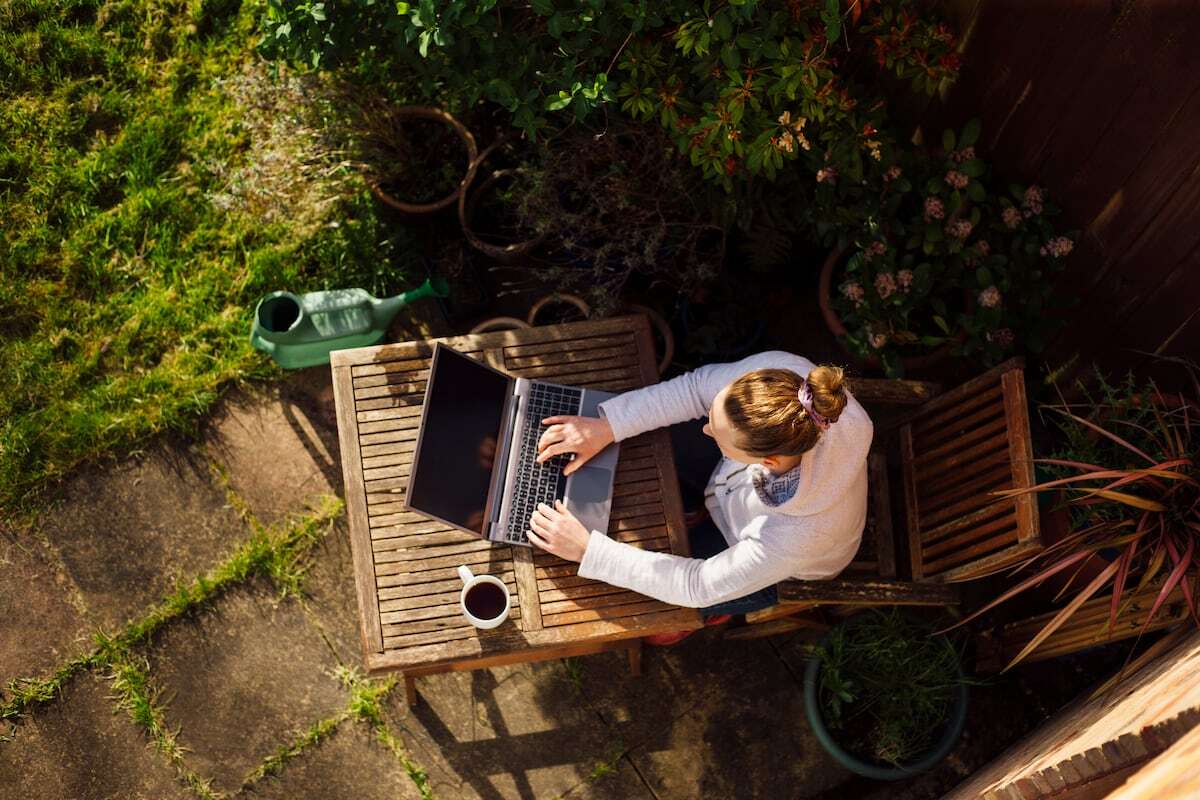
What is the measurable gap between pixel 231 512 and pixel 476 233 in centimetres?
143

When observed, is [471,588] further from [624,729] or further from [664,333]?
[664,333]

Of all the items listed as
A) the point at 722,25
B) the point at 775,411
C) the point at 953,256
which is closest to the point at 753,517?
the point at 775,411

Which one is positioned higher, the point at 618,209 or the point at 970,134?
the point at 970,134

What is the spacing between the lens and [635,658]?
3.55 m

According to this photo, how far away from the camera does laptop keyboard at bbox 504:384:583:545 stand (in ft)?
9.19

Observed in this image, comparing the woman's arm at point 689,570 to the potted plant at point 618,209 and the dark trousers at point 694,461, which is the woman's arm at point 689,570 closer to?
the dark trousers at point 694,461

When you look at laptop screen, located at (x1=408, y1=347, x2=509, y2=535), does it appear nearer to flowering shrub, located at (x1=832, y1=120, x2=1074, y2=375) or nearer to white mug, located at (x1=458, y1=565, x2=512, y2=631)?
white mug, located at (x1=458, y1=565, x2=512, y2=631)

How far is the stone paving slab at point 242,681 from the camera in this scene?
357 cm

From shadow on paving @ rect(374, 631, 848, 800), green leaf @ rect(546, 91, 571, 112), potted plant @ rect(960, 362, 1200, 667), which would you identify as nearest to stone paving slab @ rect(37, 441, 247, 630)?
shadow on paving @ rect(374, 631, 848, 800)

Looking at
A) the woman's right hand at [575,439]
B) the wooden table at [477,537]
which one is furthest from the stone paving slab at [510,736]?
the woman's right hand at [575,439]

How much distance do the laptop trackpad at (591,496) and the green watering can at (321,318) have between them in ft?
3.53

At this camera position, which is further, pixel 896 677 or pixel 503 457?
pixel 896 677

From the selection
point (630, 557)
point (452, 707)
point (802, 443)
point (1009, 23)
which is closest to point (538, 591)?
point (630, 557)

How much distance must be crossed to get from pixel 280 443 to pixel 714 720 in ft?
6.45
